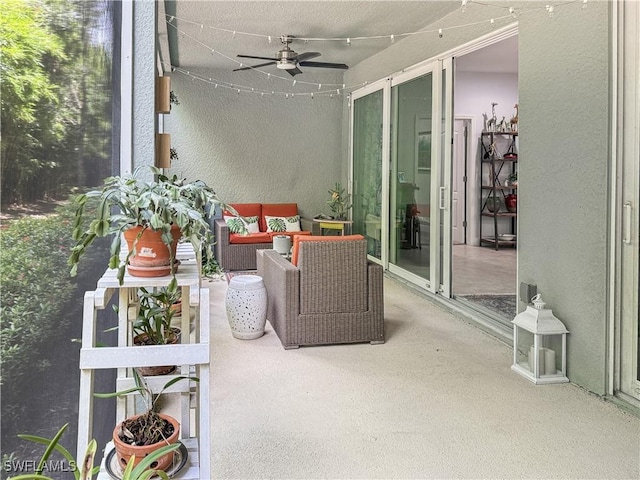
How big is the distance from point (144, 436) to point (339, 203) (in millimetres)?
6305

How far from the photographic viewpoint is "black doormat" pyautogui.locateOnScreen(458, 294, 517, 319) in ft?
14.8

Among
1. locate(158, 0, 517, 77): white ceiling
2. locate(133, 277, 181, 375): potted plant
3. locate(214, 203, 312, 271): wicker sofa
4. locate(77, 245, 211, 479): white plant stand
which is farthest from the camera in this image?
locate(214, 203, 312, 271): wicker sofa

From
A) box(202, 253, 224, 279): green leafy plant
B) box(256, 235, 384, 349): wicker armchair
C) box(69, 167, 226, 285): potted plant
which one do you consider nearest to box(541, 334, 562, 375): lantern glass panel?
box(256, 235, 384, 349): wicker armchair

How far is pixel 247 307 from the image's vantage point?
151 inches

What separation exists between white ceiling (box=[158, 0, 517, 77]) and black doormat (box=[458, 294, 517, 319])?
271 centimetres

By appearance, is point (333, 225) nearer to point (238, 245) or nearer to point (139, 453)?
point (238, 245)

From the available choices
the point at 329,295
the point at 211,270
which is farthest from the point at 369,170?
the point at 329,295

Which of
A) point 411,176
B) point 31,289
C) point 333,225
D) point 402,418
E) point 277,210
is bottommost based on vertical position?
point 402,418

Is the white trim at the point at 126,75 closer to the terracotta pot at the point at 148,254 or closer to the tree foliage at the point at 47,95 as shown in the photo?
the tree foliage at the point at 47,95

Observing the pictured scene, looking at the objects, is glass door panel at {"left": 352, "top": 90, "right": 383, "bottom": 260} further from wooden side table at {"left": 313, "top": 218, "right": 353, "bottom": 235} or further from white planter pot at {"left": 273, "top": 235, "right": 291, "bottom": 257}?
white planter pot at {"left": 273, "top": 235, "right": 291, "bottom": 257}

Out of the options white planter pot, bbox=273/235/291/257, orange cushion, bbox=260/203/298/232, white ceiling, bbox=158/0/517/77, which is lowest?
white planter pot, bbox=273/235/291/257

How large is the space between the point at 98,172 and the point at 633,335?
109 inches

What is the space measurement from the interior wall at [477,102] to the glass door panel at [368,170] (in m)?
2.27

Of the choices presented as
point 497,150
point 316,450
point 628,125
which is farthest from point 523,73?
point 497,150
